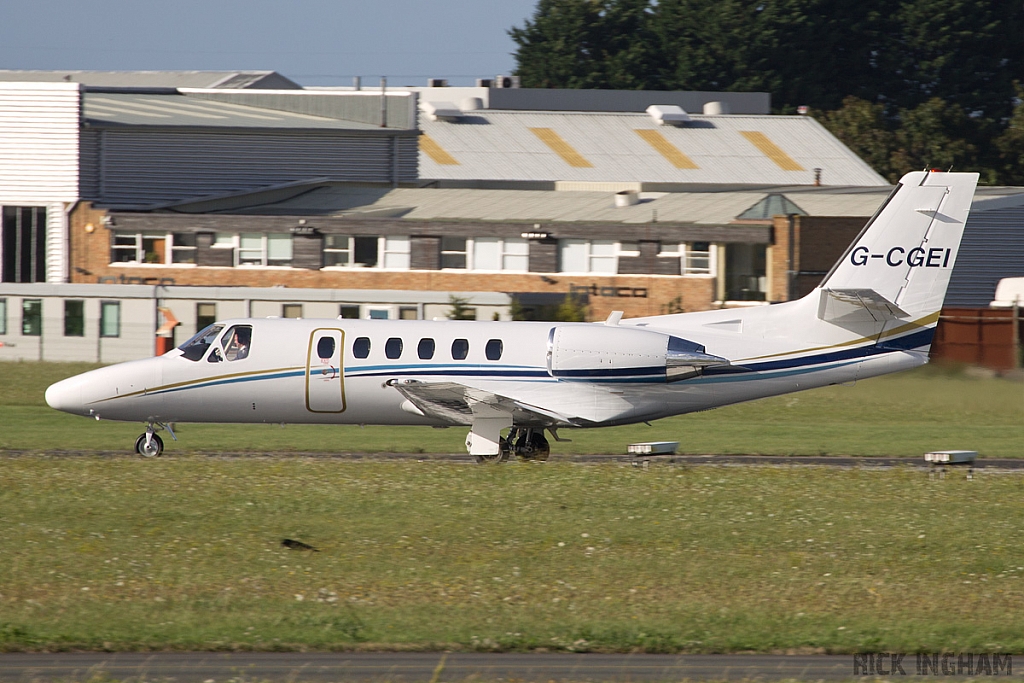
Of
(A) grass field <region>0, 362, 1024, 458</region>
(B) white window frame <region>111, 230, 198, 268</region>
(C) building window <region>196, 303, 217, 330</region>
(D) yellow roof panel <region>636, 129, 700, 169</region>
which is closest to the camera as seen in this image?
(A) grass field <region>0, 362, 1024, 458</region>

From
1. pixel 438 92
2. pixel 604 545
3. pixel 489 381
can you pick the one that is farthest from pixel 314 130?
pixel 604 545

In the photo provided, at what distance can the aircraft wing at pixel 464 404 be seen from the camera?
2358 centimetres

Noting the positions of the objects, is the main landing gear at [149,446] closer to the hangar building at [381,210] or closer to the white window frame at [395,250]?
the hangar building at [381,210]

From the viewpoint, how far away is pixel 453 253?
5816cm

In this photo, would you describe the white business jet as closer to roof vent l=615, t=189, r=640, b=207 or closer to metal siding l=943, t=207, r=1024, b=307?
metal siding l=943, t=207, r=1024, b=307

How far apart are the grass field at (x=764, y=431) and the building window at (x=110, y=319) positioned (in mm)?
12134

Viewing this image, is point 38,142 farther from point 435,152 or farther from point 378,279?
point 435,152

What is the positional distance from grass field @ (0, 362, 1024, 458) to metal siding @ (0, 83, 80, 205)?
25.6 metres

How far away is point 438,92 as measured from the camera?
330ft

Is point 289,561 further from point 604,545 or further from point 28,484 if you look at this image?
point 28,484

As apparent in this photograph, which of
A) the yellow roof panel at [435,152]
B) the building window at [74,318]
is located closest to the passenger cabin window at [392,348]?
the building window at [74,318]

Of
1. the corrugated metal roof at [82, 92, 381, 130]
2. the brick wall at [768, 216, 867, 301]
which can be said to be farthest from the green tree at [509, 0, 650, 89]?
the brick wall at [768, 216, 867, 301]

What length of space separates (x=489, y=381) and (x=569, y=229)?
109 feet

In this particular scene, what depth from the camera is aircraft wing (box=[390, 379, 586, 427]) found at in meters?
23.6
